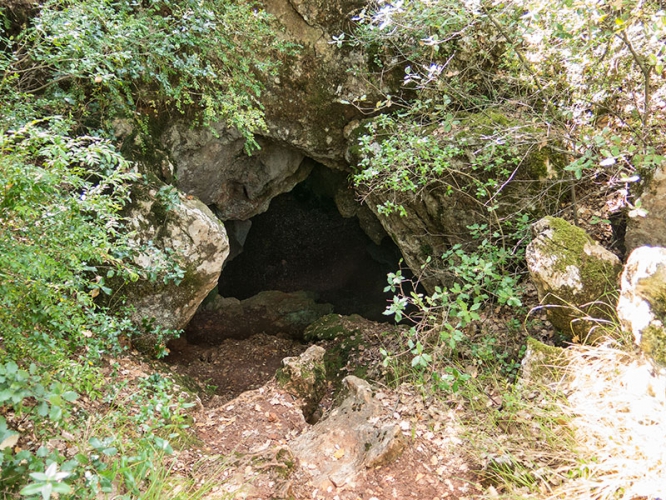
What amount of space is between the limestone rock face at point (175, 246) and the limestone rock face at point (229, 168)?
3.91 ft

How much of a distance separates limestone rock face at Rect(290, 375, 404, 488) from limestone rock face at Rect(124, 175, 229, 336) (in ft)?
7.36

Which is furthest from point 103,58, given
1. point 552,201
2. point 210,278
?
point 552,201

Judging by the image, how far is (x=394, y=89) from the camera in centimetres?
559

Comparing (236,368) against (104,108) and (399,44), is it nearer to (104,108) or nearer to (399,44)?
(104,108)

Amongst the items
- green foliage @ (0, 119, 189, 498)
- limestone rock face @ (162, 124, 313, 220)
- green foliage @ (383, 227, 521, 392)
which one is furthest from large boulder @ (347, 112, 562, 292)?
green foliage @ (0, 119, 189, 498)

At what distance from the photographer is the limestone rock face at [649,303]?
2.40m

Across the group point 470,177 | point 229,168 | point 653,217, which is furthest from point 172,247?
point 653,217

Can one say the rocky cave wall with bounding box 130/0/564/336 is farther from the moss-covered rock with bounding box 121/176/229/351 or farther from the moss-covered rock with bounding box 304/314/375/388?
the moss-covered rock with bounding box 304/314/375/388

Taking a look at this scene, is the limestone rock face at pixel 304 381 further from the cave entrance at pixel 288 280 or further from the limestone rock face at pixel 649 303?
the limestone rock face at pixel 649 303

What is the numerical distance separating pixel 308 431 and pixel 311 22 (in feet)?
17.2

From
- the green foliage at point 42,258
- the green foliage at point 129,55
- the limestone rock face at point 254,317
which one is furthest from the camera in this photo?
the limestone rock face at point 254,317

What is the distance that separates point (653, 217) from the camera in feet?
11.4

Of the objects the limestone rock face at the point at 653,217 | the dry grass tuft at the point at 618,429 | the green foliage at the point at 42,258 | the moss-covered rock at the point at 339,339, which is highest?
the limestone rock face at the point at 653,217

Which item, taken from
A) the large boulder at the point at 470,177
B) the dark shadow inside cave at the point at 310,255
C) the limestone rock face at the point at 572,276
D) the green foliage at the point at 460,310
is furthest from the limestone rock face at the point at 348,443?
the dark shadow inside cave at the point at 310,255
